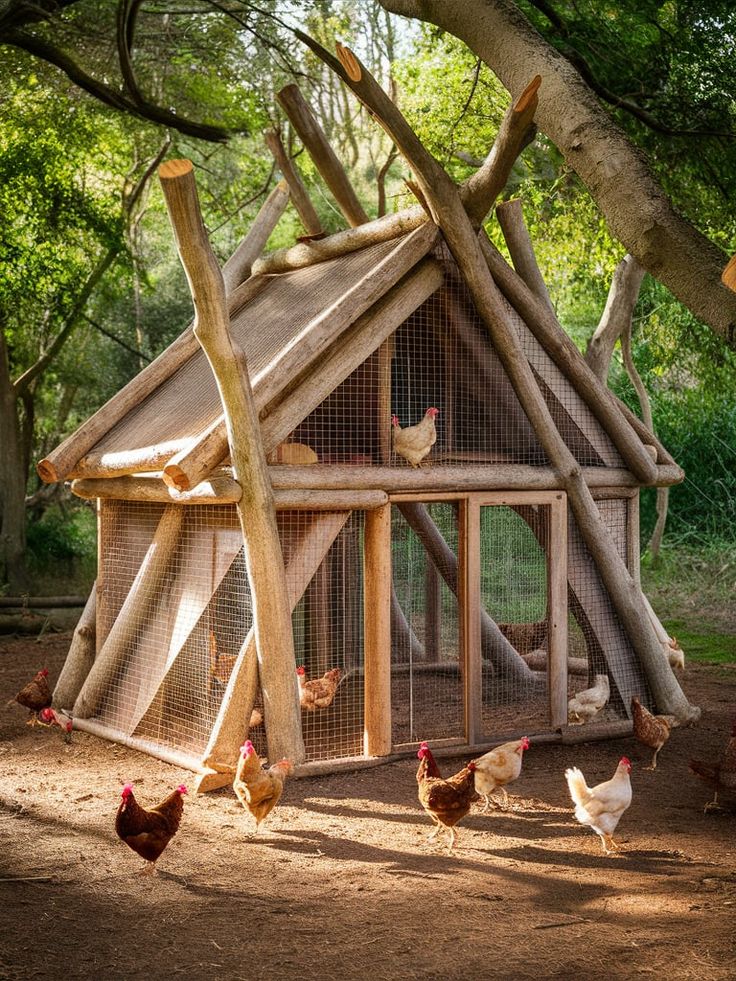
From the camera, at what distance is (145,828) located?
543cm

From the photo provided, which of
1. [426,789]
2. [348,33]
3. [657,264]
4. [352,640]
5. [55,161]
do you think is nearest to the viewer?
[657,264]

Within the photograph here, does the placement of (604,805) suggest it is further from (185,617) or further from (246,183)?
(246,183)

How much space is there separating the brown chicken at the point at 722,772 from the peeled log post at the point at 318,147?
584 centimetres

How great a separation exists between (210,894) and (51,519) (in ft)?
51.1

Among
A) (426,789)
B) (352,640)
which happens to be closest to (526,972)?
(426,789)

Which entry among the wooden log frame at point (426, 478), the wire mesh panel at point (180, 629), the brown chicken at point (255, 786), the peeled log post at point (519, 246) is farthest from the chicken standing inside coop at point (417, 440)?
the brown chicken at point (255, 786)

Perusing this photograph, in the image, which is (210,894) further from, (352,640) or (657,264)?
(352,640)

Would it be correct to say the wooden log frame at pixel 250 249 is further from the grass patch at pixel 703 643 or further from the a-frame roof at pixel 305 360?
the grass patch at pixel 703 643

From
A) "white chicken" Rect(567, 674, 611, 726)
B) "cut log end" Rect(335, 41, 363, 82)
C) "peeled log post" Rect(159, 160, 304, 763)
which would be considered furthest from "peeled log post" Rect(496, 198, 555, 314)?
"peeled log post" Rect(159, 160, 304, 763)

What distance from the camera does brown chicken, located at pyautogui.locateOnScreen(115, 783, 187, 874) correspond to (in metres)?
5.39

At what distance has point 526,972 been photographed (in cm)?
431

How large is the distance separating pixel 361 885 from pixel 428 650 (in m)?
5.99

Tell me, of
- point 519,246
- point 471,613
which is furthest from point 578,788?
point 519,246

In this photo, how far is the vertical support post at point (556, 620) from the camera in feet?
26.8
